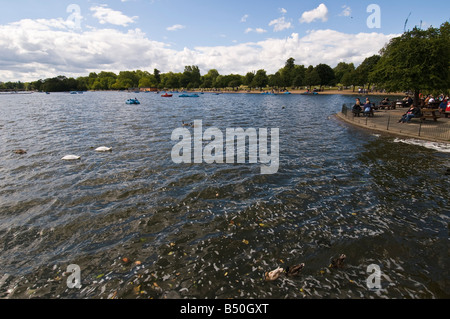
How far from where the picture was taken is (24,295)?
19.6 feet

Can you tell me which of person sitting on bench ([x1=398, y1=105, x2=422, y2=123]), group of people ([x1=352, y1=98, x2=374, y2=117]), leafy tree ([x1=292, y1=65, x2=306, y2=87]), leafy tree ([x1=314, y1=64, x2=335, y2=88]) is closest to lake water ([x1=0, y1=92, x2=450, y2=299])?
person sitting on bench ([x1=398, y1=105, x2=422, y2=123])

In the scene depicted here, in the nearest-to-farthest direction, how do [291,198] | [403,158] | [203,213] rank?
[203,213], [291,198], [403,158]

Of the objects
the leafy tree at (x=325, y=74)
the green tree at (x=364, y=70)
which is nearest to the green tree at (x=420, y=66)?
the green tree at (x=364, y=70)

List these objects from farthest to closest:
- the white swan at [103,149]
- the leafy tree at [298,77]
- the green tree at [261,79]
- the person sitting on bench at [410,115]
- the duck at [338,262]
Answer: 1. the green tree at [261,79]
2. the leafy tree at [298,77]
3. the person sitting on bench at [410,115]
4. the white swan at [103,149]
5. the duck at [338,262]

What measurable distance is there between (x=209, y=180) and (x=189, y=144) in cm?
914

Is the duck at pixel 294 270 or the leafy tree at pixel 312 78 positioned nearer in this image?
the duck at pixel 294 270

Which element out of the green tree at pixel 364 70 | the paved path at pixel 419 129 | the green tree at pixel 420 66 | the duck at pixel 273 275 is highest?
the green tree at pixel 364 70

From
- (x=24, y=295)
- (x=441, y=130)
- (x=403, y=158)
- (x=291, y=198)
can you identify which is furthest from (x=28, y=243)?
(x=441, y=130)

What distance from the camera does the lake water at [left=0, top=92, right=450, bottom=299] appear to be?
620cm

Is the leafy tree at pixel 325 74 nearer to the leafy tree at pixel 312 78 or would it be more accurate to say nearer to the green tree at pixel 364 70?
the leafy tree at pixel 312 78

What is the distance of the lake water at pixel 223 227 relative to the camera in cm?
620

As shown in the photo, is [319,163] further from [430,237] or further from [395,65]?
[395,65]

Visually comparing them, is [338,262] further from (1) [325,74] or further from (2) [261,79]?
(2) [261,79]

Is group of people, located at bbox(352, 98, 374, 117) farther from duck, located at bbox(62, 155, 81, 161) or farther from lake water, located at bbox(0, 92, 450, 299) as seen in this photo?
duck, located at bbox(62, 155, 81, 161)
